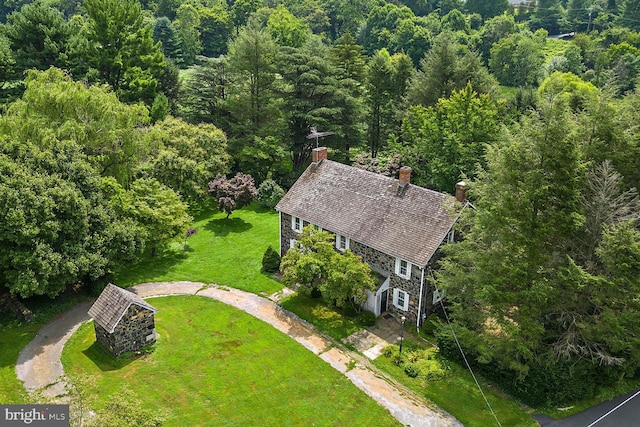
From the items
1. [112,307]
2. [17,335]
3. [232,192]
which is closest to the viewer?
[112,307]

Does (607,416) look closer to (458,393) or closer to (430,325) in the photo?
(458,393)

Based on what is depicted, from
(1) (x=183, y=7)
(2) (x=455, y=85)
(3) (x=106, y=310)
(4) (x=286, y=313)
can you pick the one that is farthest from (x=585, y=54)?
(3) (x=106, y=310)

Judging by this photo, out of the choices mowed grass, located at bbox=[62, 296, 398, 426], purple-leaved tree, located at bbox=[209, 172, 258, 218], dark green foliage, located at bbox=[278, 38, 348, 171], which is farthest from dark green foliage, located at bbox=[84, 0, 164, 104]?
mowed grass, located at bbox=[62, 296, 398, 426]

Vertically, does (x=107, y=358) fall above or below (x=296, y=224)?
below

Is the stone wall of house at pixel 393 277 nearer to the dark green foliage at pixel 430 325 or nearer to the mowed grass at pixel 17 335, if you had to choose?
the dark green foliage at pixel 430 325

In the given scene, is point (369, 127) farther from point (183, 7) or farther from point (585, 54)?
point (183, 7)

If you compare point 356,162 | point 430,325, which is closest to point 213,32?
point 356,162

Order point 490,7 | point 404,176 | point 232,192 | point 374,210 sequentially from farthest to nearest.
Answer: point 490,7
point 232,192
point 374,210
point 404,176
